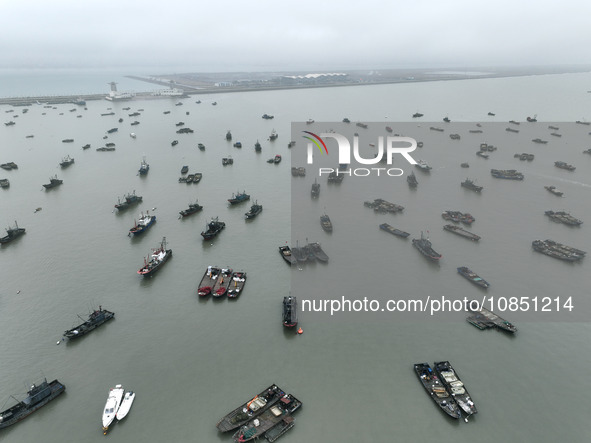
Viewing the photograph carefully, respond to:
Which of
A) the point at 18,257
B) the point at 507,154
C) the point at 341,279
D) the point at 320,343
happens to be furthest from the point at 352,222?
the point at 507,154

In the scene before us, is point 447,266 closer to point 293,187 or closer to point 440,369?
point 440,369

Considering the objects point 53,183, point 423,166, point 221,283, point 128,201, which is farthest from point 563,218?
point 53,183

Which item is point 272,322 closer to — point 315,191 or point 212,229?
point 212,229

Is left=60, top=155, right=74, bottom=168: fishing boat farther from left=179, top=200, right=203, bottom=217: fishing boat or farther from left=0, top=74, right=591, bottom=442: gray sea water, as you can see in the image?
left=179, top=200, right=203, bottom=217: fishing boat

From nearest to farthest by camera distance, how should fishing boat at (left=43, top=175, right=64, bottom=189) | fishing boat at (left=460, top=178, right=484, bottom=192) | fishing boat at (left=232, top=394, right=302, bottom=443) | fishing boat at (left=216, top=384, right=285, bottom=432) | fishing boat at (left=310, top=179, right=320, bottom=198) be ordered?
fishing boat at (left=232, top=394, right=302, bottom=443) → fishing boat at (left=216, top=384, right=285, bottom=432) → fishing boat at (left=310, top=179, right=320, bottom=198) → fishing boat at (left=460, top=178, right=484, bottom=192) → fishing boat at (left=43, top=175, right=64, bottom=189)

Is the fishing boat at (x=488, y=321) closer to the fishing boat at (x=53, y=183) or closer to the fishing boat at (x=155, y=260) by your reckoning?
the fishing boat at (x=155, y=260)

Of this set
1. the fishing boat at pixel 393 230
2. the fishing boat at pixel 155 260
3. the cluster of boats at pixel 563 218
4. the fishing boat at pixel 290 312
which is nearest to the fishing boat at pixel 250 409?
the fishing boat at pixel 290 312

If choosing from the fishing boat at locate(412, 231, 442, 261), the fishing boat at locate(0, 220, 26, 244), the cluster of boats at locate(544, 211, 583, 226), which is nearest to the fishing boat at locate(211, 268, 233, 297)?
the fishing boat at locate(412, 231, 442, 261)
